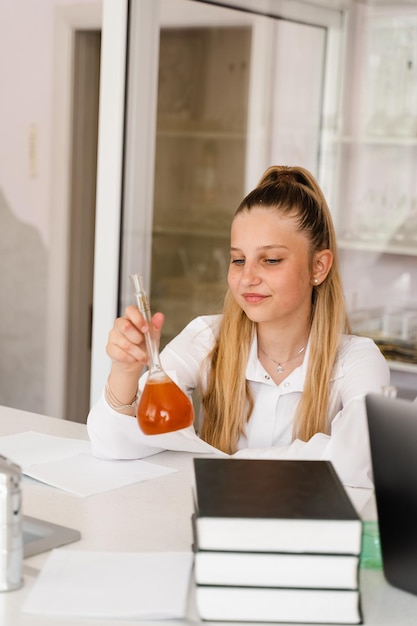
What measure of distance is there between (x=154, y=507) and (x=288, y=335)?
2.32 feet

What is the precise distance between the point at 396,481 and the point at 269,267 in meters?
0.94

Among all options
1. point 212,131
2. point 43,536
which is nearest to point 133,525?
point 43,536

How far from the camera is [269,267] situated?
6.84 ft

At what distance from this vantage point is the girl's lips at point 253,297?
81.0 inches

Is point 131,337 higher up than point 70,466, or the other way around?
point 131,337

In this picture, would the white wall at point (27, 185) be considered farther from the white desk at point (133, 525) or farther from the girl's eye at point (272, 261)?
the white desk at point (133, 525)

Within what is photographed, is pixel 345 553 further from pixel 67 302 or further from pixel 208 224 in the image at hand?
pixel 67 302

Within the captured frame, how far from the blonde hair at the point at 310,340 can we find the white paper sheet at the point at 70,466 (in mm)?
323

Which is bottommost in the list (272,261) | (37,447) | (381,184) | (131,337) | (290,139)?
Result: (37,447)

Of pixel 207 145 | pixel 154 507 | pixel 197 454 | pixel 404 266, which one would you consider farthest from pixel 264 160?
pixel 154 507

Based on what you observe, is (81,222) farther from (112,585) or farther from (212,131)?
(112,585)

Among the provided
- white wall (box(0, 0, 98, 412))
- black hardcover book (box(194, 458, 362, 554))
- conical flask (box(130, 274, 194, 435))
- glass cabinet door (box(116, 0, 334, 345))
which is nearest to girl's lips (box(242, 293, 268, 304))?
conical flask (box(130, 274, 194, 435))

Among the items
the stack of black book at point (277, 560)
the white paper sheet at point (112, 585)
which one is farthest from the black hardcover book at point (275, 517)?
the white paper sheet at point (112, 585)

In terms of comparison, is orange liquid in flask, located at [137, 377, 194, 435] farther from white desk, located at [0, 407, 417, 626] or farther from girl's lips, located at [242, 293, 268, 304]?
girl's lips, located at [242, 293, 268, 304]
